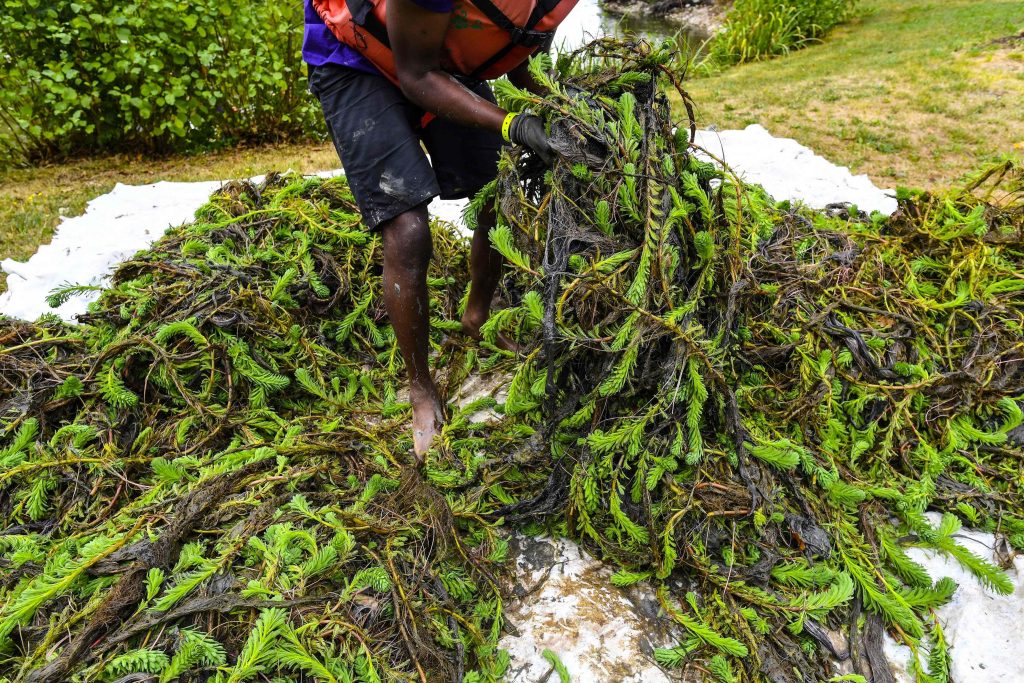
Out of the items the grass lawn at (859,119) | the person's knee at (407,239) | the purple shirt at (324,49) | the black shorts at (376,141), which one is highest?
the purple shirt at (324,49)

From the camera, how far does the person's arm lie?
1.85 meters

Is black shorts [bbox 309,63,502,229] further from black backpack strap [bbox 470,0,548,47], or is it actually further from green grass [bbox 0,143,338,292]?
green grass [bbox 0,143,338,292]

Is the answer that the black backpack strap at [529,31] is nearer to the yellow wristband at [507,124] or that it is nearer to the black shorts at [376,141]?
the black shorts at [376,141]

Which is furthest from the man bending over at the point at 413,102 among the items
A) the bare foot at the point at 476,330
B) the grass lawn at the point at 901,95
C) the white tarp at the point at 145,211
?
the grass lawn at the point at 901,95

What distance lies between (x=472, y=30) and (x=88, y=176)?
18.2 feet

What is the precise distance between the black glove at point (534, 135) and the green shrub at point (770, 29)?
9.81m

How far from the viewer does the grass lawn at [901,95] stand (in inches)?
205

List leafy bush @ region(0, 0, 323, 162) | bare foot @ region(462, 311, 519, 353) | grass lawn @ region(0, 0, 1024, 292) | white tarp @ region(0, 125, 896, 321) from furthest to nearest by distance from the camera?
leafy bush @ region(0, 0, 323, 162)
grass lawn @ region(0, 0, 1024, 292)
white tarp @ region(0, 125, 896, 321)
bare foot @ region(462, 311, 519, 353)

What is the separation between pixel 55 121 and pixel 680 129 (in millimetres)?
6539

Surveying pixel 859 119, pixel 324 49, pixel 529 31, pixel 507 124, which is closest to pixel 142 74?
pixel 324 49

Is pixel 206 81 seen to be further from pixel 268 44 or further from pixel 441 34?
pixel 441 34

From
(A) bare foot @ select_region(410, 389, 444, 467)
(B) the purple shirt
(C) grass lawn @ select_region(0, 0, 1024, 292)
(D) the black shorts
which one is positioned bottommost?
(A) bare foot @ select_region(410, 389, 444, 467)

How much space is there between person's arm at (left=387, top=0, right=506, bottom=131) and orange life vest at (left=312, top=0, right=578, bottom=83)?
3.8 inches

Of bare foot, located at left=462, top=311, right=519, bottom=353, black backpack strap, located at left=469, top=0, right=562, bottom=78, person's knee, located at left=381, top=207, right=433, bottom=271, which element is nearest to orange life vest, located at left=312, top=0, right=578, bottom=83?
black backpack strap, located at left=469, top=0, right=562, bottom=78
